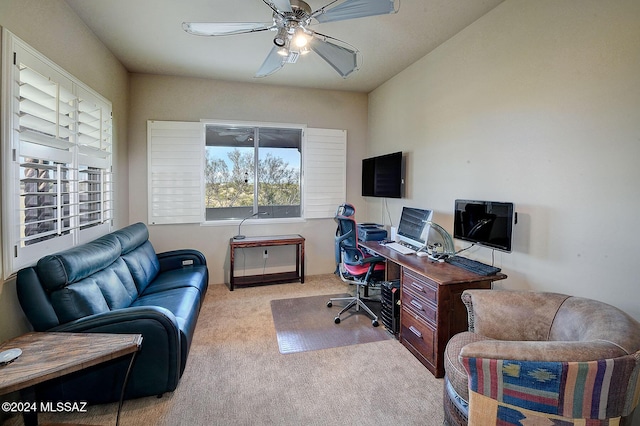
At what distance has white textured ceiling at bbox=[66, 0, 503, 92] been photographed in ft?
8.20

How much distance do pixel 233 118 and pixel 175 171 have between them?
43.9 inches

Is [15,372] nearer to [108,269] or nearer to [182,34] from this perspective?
[108,269]

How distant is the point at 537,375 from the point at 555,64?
2052mm

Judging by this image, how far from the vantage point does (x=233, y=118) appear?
432 cm

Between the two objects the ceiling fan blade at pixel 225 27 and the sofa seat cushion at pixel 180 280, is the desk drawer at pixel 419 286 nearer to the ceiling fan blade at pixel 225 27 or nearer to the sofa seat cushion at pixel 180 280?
the sofa seat cushion at pixel 180 280

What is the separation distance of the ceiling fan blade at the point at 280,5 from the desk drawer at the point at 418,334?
2480mm

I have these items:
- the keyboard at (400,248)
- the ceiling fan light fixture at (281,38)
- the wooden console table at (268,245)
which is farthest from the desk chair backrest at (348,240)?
the ceiling fan light fixture at (281,38)

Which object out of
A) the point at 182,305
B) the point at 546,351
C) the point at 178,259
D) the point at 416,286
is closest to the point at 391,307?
the point at 416,286

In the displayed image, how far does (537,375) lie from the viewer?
45.0 inches

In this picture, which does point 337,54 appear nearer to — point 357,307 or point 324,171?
point 324,171

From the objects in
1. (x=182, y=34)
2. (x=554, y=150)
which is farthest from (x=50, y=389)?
(x=554, y=150)

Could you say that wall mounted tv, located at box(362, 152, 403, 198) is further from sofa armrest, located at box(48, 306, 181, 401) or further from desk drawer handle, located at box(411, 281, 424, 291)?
sofa armrest, located at box(48, 306, 181, 401)

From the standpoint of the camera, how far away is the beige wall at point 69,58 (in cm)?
184

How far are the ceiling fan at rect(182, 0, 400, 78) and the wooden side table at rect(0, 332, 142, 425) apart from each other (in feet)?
6.82
